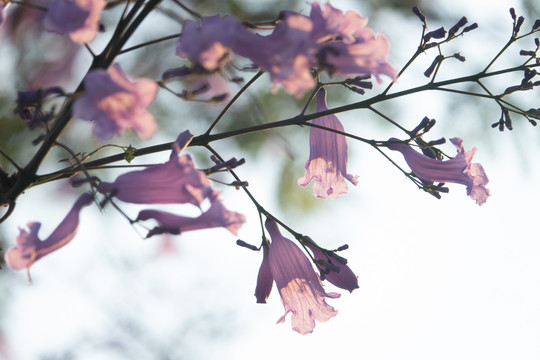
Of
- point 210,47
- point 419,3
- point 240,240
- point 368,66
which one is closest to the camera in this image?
point 210,47

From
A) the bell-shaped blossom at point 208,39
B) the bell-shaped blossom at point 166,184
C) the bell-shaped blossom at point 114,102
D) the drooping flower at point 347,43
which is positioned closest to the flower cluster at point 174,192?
the bell-shaped blossom at point 166,184

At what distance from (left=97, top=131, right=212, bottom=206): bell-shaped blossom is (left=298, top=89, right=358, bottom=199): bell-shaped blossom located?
0.49 metres

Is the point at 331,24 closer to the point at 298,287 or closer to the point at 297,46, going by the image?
the point at 297,46

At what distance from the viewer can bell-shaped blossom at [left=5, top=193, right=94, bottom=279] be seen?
3.85 ft

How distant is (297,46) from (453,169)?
65 centimetres

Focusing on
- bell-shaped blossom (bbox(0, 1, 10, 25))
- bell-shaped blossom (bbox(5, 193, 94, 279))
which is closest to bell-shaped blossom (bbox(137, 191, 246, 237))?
bell-shaped blossom (bbox(5, 193, 94, 279))

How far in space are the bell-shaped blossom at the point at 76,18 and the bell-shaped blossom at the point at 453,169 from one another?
79 centimetres

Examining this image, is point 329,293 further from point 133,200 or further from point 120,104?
point 120,104

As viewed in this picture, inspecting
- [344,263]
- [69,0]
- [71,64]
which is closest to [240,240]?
[344,263]

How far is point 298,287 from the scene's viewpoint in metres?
1.54

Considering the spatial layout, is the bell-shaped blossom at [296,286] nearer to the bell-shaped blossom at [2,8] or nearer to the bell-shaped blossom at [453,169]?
the bell-shaped blossom at [453,169]

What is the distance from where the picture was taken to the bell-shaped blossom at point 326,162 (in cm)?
165

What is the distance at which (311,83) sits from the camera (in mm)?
1083

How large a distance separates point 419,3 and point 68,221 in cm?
331
